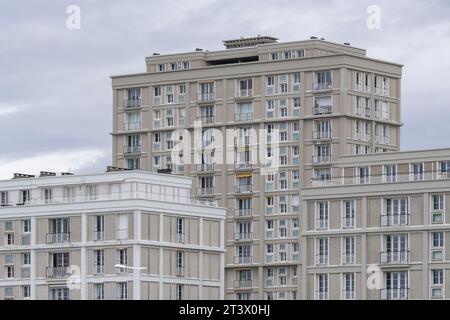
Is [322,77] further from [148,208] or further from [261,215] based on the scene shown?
[148,208]

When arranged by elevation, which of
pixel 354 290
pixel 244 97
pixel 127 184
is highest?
pixel 244 97

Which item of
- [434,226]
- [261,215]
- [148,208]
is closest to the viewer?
[434,226]

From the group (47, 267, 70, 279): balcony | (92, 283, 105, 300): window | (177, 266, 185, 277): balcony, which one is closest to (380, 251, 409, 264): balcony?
(177, 266, 185, 277): balcony

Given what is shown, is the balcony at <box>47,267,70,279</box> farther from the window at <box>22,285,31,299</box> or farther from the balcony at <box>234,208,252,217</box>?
the balcony at <box>234,208,252,217</box>

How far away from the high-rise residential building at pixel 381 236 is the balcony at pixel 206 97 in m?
42.2

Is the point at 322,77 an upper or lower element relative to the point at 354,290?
upper

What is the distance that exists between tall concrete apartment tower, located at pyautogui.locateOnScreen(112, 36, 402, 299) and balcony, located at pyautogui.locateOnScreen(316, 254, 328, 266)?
82.0 ft

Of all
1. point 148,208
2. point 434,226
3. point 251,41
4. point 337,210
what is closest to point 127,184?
point 148,208

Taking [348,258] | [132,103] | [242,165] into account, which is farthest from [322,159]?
[348,258]

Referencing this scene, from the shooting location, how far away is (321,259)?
480 ft

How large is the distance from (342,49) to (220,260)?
38319 millimetres

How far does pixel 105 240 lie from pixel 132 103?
41.9 meters

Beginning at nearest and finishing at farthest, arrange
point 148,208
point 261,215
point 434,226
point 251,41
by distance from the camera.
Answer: point 434,226 < point 148,208 < point 261,215 < point 251,41

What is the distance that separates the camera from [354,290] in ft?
468
